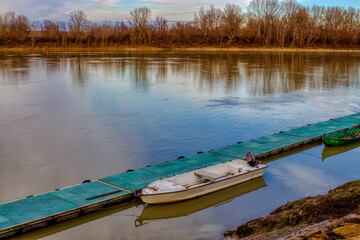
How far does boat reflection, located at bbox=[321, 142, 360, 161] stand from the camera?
15.2m

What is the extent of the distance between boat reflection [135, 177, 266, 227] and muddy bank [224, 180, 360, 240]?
65.5 inches

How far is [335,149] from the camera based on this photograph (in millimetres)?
15906

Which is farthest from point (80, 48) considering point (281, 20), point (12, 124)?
point (12, 124)

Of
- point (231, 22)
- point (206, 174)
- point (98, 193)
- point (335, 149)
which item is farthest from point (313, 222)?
point (231, 22)

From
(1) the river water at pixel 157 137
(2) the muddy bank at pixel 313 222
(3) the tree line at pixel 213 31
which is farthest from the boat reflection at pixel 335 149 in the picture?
(3) the tree line at pixel 213 31

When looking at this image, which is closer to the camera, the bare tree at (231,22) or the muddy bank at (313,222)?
the muddy bank at (313,222)

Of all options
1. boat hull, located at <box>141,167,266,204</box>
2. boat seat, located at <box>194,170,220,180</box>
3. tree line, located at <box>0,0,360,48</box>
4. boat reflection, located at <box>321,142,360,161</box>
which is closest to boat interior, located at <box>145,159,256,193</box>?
boat seat, located at <box>194,170,220,180</box>

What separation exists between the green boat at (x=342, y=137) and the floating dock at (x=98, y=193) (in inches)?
46.4

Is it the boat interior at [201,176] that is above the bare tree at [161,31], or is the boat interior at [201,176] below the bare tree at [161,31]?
below

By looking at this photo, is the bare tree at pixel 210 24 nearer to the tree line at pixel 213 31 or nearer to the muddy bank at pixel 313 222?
the tree line at pixel 213 31

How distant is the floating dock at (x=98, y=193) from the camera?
29.4 ft

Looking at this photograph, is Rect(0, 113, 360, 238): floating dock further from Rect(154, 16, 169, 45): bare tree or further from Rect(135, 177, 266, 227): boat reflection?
Rect(154, 16, 169, 45): bare tree

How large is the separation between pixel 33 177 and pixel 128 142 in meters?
4.29

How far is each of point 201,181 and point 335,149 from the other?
726 cm
